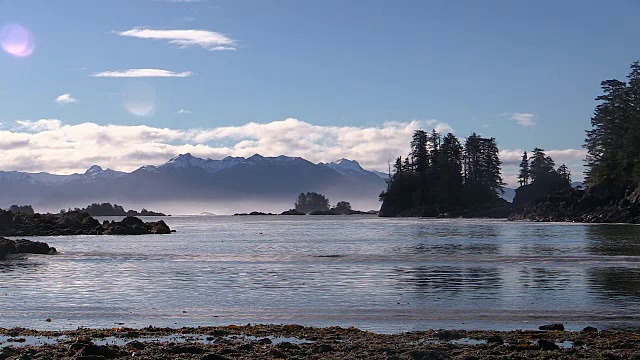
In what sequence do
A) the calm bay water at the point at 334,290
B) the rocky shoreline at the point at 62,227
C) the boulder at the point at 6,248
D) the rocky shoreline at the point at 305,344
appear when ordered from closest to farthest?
the rocky shoreline at the point at 305,344
the calm bay water at the point at 334,290
the boulder at the point at 6,248
the rocky shoreline at the point at 62,227

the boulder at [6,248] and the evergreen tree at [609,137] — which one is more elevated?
the evergreen tree at [609,137]

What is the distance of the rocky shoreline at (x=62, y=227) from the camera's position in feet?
360

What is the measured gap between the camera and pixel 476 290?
3309 centimetres

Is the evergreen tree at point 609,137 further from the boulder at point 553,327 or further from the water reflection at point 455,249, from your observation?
the boulder at point 553,327

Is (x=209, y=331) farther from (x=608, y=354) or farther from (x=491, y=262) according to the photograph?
(x=491, y=262)

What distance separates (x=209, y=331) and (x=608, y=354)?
10354mm

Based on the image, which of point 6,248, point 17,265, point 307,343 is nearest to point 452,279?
point 307,343

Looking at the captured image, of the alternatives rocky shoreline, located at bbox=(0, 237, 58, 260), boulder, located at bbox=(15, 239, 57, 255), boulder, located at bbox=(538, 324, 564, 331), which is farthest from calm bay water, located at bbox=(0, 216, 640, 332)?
boulder, located at bbox=(15, 239, 57, 255)

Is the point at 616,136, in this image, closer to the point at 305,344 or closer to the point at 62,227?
the point at 62,227

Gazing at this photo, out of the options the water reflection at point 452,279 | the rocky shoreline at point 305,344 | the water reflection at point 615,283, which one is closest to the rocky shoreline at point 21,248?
the water reflection at point 452,279

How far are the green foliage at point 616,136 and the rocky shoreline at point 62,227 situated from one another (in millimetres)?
77559

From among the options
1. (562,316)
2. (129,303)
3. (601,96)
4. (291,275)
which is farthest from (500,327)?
(601,96)

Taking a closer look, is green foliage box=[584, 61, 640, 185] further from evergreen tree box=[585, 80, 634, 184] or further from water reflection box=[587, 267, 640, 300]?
water reflection box=[587, 267, 640, 300]

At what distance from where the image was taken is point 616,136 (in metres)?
144
